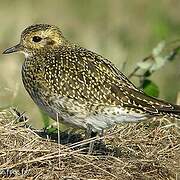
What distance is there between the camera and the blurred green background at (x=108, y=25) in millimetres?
14305

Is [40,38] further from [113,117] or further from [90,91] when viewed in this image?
[113,117]

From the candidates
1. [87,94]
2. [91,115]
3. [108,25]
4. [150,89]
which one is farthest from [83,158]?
[108,25]

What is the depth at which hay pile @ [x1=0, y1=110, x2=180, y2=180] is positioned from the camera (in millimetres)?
8484

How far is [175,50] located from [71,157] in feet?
10.9

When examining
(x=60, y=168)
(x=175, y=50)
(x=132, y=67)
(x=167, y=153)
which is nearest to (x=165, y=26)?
(x=132, y=67)

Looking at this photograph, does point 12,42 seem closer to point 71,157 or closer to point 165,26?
point 165,26

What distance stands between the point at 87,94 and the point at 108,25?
310 inches

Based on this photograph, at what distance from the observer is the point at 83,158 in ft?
28.7

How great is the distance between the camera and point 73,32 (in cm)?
1620

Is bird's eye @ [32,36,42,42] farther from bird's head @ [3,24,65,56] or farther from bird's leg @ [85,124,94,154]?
bird's leg @ [85,124,94,154]

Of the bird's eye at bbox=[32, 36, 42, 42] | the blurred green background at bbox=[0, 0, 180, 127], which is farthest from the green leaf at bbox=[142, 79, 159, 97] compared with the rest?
the blurred green background at bbox=[0, 0, 180, 127]

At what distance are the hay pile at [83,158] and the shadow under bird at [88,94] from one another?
265 mm

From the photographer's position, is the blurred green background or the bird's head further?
the blurred green background

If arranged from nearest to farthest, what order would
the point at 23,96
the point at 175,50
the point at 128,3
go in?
1. the point at 175,50
2. the point at 23,96
3. the point at 128,3
